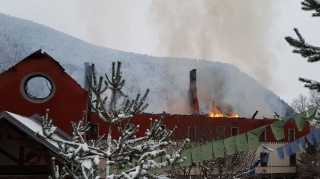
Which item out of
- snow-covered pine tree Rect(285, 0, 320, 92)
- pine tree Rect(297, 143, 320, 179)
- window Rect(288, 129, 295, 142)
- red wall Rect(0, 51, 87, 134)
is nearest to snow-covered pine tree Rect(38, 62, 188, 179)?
snow-covered pine tree Rect(285, 0, 320, 92)

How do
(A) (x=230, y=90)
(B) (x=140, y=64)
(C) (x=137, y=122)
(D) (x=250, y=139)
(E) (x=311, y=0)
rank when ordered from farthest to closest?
(B) (x=140, y=64) < (A) (x=230, y=90) < (C) (x=137, y=122) < (D) (x=250, y=139) < (E) (x=311, y=0)

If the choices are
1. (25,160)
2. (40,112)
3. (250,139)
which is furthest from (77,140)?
(40,112)

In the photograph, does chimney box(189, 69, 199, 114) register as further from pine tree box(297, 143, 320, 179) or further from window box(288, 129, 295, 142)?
pine tree box(297, 143, 320, 179)

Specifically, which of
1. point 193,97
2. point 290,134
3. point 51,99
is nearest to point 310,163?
point 290,134

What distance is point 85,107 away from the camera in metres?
22.0

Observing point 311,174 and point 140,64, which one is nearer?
point 311,174

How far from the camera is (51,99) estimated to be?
21.2 metres

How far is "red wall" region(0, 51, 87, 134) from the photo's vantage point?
20.5m

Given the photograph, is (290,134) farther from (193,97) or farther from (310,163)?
(193,97)

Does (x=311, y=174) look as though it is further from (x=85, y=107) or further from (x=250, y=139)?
(x=250, y=139)

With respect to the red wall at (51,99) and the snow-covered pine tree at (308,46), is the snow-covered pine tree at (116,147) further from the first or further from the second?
the red wall at (51,99)

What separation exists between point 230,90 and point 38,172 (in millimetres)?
164353

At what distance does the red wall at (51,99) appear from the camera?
20500 mm

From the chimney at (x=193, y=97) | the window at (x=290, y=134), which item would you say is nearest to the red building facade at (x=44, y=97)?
the window at (x=290, y=134)
